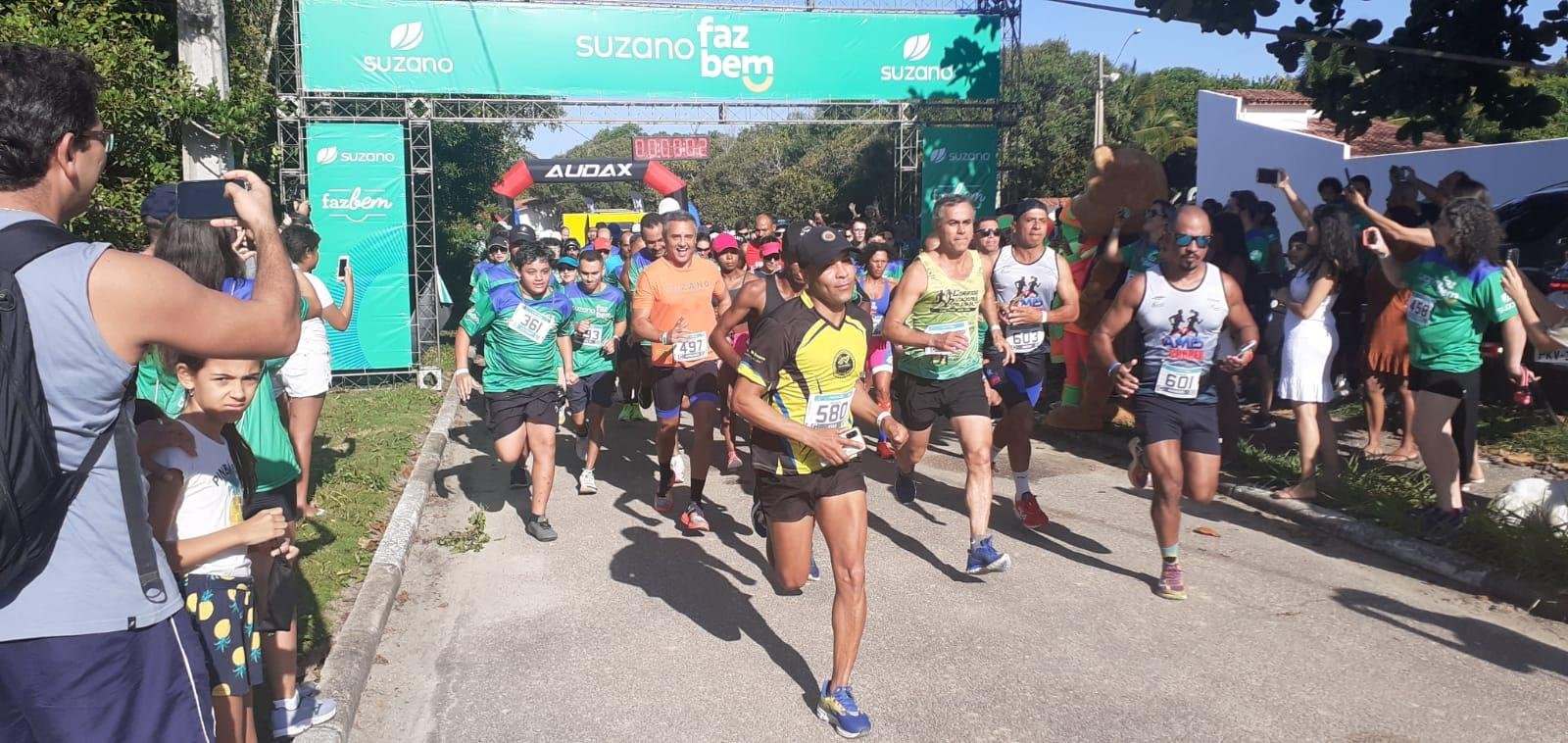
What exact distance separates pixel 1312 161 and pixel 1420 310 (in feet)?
77.6

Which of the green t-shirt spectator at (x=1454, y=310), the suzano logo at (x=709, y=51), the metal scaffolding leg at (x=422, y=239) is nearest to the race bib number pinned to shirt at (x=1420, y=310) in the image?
the green t-shirt spectator at (x=1454, y=310)

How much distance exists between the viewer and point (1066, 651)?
5195 millimetres

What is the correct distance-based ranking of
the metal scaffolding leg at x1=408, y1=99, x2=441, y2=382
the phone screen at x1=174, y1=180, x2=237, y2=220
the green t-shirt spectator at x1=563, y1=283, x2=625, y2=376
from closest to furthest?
the phone screen at x1=174, y1=180, x2=237, y2=220 < the green t-shirt spectator at x1=563, y1=283, x2=625, y2=376 < the metal scaffolding leg at x1=408, y1=99, x2=441, y2=382

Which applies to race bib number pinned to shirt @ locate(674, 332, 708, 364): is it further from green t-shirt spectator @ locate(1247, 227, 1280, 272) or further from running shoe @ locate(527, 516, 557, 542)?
green t-shirt spectator @ locate(1247, 227, 1280, 272)

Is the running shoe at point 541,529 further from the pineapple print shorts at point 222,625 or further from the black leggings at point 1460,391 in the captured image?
the black leggings at point 1460,391

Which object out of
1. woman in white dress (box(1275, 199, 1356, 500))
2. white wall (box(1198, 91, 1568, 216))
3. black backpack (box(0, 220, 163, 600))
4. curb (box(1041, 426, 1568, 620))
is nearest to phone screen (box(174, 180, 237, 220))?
black backpack (box(0, 220, 163, 600))

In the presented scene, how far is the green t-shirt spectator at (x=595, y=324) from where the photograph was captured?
29.0 feet

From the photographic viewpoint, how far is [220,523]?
10.4 ft

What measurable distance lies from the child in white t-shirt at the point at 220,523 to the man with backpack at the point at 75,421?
2.23 feet

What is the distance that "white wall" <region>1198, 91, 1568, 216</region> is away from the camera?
2034 cm

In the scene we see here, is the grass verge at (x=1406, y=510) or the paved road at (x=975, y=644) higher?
the grass verge at (x=1406, y=510)

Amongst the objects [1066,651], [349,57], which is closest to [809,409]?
[1066,651]

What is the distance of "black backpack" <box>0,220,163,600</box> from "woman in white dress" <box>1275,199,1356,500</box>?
7.22m

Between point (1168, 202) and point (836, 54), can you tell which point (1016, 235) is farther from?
point (836, 54)
